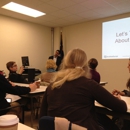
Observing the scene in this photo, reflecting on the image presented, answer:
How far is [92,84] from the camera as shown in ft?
3.62

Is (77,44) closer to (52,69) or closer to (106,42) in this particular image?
(106,42)

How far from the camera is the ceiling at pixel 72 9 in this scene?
13.0 ft

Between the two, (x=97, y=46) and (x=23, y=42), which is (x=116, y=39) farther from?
(x=23, y=42)

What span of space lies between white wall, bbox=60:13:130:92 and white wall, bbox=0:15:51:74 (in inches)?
35.5

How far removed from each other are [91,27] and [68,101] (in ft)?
15.8

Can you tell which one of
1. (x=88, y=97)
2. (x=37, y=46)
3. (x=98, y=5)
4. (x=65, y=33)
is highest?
(x=98, y=5)

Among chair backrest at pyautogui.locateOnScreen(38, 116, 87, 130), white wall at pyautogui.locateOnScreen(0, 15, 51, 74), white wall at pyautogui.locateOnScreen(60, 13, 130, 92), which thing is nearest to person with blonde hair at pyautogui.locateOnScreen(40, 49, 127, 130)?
chair backrest at pyautogui.locateOnScreen(38, 116, 87, 130)

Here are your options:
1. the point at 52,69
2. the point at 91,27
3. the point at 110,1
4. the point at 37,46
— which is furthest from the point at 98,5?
the point at 37,46

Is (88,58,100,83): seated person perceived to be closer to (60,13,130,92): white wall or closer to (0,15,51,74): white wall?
(60,13,130,92): white wall

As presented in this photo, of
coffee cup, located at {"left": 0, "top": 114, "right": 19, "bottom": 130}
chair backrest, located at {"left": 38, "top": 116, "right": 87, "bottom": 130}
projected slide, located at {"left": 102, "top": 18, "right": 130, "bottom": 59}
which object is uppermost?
projected slide, located at {"left": 102, "top": 18, "right": 130, "bottom": 59}

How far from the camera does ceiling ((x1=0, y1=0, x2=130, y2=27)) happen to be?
3955 millimetres

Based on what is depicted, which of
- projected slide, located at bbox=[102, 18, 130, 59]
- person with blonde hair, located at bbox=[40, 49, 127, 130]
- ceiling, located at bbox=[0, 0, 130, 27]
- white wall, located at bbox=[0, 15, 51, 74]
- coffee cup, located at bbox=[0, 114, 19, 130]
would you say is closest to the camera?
coffee cup, located at bbox=[0, 114, 19, 130]

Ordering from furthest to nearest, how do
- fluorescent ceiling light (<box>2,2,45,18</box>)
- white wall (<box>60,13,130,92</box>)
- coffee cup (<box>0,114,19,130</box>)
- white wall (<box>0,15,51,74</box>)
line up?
white wall (<box>0,15,51,74</box>) → white wall (<box>60,13,130,92</box>) → fluorescent ceiling light (<box>2,2,45,18</box>) → coffee cup (<box>0,114,19,130</box>)

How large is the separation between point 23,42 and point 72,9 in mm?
2194
